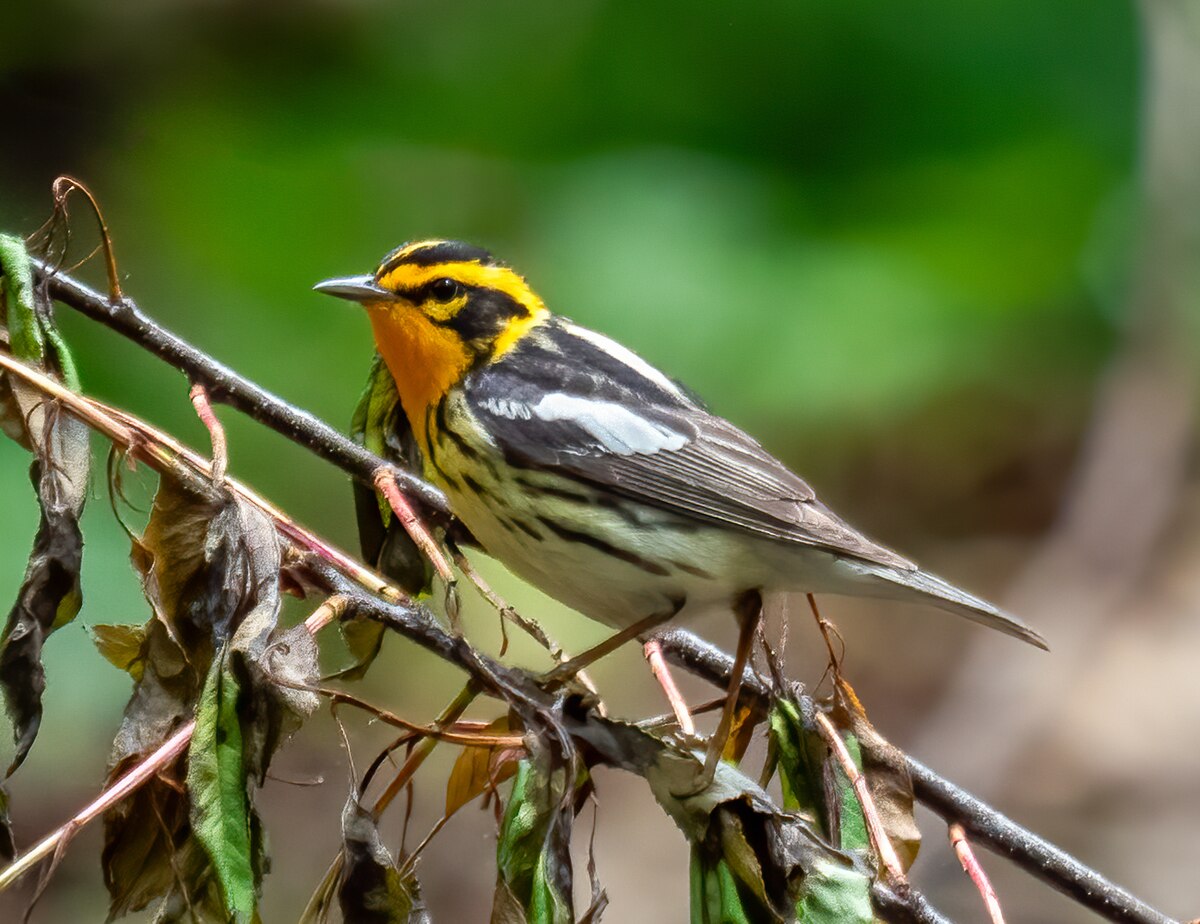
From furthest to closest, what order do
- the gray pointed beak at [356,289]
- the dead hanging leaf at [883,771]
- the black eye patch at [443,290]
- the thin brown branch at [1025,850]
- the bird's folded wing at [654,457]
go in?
the black eye patch at [443,290] < the gray pointed beak at [356,289] < the bird's folded wing at [654,457] < the thin brown branch at [1025,850] < the dead hanging leaf at [883,771]

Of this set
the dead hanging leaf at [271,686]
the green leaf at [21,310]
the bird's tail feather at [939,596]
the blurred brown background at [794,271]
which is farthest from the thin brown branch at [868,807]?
the blurred brown background at [794,271]

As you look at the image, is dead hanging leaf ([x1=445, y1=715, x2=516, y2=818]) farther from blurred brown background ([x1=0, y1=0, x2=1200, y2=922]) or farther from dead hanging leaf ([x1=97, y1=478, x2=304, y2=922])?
blurred brown background ([x1=0, y1=0, x2=1200, y2=922])

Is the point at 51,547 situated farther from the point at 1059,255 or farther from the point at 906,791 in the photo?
the point at 1059,255

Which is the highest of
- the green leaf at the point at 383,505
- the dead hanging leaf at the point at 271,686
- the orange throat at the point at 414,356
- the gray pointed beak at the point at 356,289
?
the gray pointed beak at the point at 356,289

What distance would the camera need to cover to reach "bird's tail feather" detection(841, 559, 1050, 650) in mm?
2182

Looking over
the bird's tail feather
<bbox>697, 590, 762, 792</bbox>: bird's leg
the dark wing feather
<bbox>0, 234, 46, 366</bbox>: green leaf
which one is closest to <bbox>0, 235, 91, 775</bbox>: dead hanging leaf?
<bbox>0, 234, 46, 366</bbox>: green leaf

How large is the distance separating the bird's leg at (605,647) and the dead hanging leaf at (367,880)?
1.28 feet

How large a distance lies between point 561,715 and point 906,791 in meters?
0.55

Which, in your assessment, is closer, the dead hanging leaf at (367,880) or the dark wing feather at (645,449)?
the dead hanging leaf at (367,880)

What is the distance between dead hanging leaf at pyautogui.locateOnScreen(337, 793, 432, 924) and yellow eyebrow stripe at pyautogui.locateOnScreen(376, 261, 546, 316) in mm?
1256

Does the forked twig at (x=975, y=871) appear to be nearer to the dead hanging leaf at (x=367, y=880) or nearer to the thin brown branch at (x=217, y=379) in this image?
the dead hanging leaf at (x=367, y=880)

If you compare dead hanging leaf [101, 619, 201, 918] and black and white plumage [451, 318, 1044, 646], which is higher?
black and white plumage [451, 318, 1044, 646]

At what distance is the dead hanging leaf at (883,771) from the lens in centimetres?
189

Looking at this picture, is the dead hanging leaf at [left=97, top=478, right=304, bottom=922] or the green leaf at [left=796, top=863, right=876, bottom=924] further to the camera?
the green leaf at [left=796, top=863, right=876, bottom=924]
